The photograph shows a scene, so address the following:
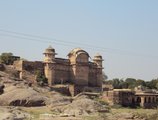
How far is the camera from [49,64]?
186ft

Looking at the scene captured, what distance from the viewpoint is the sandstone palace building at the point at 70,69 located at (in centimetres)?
5584

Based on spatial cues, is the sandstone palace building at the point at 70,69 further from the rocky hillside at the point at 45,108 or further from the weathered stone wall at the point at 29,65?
the rocky hillside at the point at 45,108

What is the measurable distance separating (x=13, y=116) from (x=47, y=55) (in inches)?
1057

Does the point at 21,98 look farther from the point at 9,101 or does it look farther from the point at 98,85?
the point at 98,85

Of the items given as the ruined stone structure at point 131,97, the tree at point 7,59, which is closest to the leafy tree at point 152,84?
the ruined stone structure at point 131,97

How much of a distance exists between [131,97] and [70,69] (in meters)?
8.83

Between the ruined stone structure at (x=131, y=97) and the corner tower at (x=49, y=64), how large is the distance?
6.99 metres

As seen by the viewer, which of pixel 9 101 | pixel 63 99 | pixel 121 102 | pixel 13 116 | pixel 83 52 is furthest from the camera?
pixel 83 52

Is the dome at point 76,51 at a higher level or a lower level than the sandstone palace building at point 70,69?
higher

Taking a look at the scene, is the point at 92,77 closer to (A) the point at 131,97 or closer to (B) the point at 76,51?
(B) the point at 76,51

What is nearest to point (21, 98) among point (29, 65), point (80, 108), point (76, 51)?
point (80, 108)

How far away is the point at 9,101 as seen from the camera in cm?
3969

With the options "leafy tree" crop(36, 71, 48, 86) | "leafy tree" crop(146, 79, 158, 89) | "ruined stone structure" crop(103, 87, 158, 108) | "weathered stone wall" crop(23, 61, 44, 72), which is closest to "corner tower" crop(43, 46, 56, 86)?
"weathered stone wall" crop(23, 61, 44, 72)

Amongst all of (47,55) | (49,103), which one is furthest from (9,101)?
(47,55)
